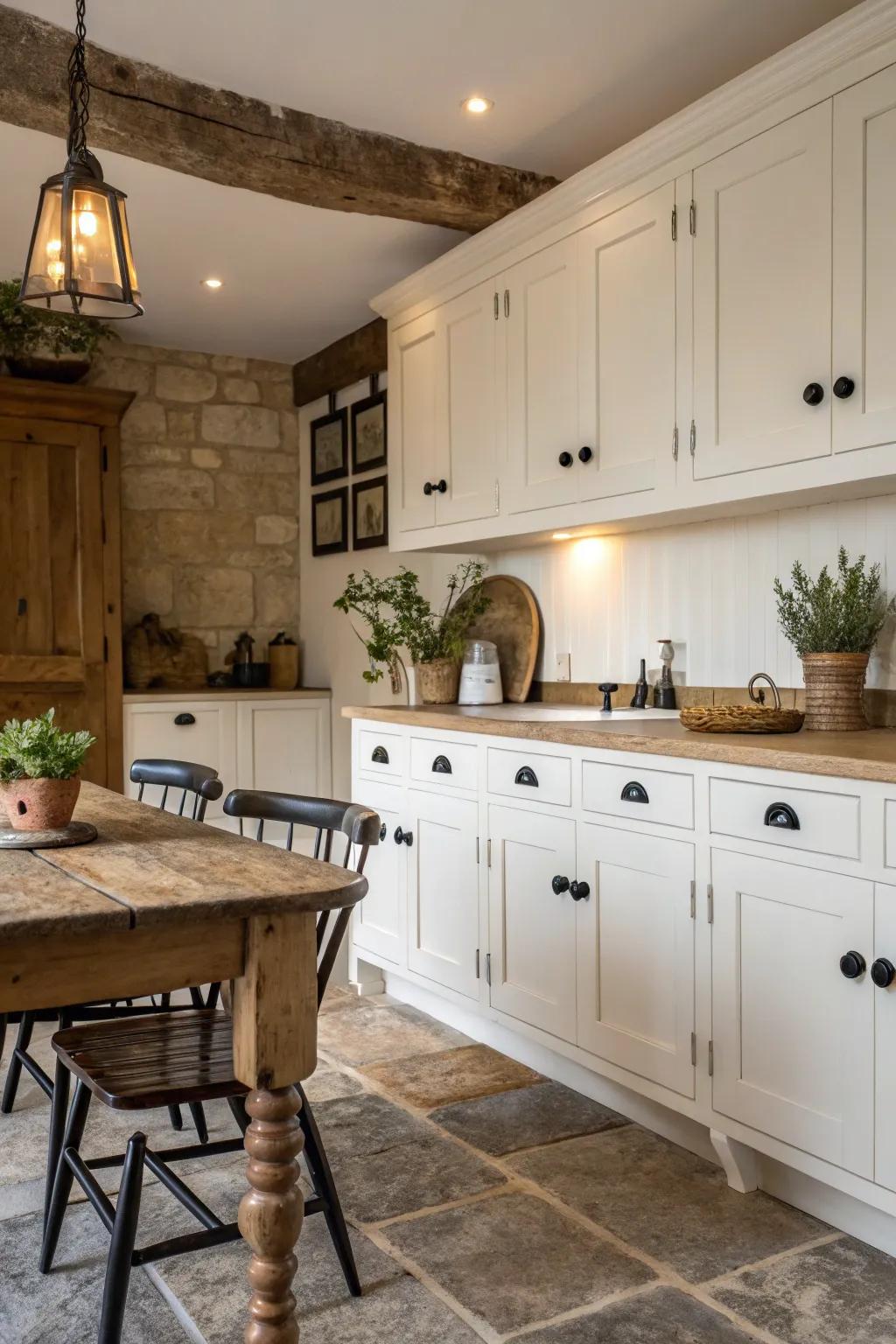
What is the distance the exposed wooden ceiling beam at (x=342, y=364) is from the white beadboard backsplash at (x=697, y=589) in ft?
4.58

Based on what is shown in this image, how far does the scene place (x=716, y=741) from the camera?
2.41 m

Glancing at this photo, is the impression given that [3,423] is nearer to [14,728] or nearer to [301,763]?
[301,763]

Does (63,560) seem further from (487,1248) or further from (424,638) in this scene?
(487,1248)

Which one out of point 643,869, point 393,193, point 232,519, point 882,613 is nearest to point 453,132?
point 393,193

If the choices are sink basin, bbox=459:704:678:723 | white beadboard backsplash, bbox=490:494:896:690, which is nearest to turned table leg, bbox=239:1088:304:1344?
sink basin, bbox=459:704:678:723

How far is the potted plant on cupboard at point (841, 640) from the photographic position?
8.84 ft

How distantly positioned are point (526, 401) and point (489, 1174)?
220 centimetres

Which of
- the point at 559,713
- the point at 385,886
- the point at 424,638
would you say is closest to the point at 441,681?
the point at 424,638

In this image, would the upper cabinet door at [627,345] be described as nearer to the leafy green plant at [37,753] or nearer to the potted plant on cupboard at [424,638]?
the potted plant on cupboard at [424,638]

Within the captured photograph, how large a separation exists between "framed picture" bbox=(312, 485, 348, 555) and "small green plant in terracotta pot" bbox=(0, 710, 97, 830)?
3.49 m

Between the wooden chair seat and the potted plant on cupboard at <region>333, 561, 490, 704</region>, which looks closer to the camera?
the wooden chair seat

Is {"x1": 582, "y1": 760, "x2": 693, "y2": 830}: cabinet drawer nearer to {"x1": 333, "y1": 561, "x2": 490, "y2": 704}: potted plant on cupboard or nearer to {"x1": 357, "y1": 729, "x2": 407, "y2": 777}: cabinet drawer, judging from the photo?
{"x1": 357, "y1": 729, "x2": 407, "y2": 777}: cabinet drawer

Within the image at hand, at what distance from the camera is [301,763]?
5.46 metres

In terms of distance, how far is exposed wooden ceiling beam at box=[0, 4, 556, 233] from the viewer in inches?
112
